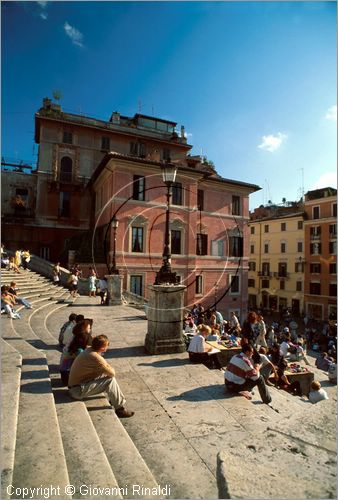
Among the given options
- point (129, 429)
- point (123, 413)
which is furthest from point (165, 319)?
point (129, 429)

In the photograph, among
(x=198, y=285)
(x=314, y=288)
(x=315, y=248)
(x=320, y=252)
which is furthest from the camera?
(x=315, y=248)

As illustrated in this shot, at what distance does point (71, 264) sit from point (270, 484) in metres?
20.4

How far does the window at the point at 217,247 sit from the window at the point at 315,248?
19.1 m

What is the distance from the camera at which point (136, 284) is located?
2181 centimetres

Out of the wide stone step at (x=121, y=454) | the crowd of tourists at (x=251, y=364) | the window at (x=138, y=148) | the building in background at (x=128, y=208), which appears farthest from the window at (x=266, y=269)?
the wide stone step at (x=121, y=454)

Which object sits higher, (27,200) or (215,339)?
(27,200)

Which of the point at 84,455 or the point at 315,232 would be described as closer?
the point at 84,455

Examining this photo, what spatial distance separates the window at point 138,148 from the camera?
2883cm

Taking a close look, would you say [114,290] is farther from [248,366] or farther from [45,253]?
[45,253]

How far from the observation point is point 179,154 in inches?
1212

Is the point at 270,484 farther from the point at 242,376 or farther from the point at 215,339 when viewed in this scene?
the point at 215,339

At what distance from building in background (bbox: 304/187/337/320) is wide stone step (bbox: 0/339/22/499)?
3658 centimetres

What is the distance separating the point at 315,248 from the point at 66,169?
1285 inches

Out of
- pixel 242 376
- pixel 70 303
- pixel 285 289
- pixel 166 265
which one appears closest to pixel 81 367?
pixel 242 376
